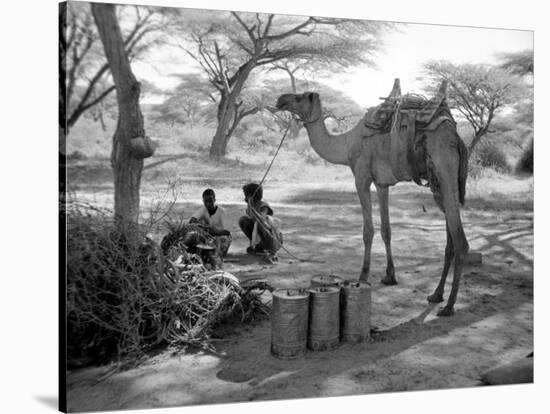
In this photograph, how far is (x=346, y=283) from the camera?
4535mm

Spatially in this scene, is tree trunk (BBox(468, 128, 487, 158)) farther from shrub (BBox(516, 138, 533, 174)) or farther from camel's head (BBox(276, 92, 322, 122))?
camel's head (BBox(276, 92, 322, 122))

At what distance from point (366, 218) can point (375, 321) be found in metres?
0.94

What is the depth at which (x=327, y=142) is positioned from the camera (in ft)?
17.9

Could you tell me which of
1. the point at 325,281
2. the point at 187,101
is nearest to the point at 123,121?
the point at 187,101

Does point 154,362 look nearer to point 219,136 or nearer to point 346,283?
point 346,283

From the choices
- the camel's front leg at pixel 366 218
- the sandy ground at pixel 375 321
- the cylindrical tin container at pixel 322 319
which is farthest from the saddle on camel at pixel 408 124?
the cylindrical tin container at pixel 322 319

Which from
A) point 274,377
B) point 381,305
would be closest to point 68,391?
point 274,377

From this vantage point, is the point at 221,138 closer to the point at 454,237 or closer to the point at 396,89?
the point at 396,89

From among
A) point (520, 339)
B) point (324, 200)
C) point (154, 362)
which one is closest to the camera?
point (154, 362)

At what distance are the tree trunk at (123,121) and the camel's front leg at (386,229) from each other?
2.12 metres

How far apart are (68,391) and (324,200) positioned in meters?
3.10

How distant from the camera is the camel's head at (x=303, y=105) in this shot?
17.3 ft

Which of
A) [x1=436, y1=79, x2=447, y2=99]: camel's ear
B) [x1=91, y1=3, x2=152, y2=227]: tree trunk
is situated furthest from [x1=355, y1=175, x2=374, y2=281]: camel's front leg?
[x1=91, y1=3, x2=152, y2=227]: tree trunk

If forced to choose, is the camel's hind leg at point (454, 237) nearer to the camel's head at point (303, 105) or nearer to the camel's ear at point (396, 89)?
the camel's ear at point (396, 89)
